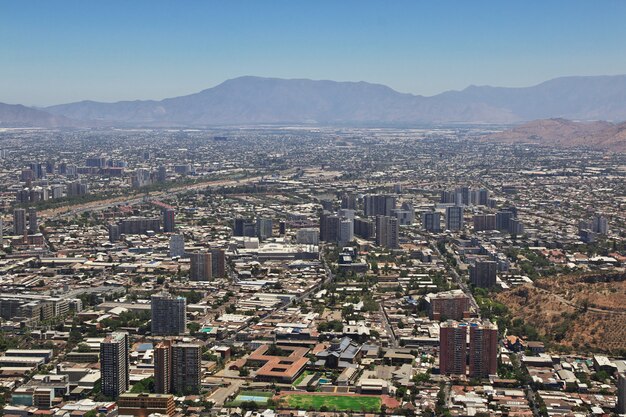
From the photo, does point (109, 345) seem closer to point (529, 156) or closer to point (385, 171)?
point (385, 171)

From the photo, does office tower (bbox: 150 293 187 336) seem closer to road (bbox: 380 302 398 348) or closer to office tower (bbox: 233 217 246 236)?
road (bbox: 380 302 398 348)

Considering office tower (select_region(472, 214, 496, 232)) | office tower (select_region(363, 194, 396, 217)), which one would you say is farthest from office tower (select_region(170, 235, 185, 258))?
office tower (select_region(472, 214, 496, 232))

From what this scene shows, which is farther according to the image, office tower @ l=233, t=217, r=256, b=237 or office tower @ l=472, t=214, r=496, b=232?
office tower @ l=472, t=214, r=496, b=232

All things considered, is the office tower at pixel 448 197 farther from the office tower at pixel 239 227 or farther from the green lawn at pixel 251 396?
the green lawn at pixel 251 396

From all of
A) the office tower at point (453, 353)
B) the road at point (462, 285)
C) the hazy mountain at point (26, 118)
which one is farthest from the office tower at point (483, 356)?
the hazy mountain at point (26, 118)

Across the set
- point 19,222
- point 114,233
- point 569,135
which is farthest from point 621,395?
point 569,135

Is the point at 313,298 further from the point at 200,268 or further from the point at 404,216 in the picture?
the point at 404,216
